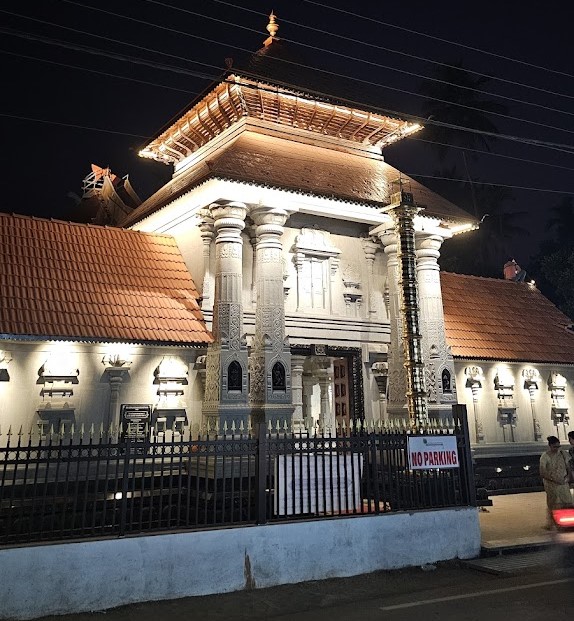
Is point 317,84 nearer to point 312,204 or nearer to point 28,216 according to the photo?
point 312,204

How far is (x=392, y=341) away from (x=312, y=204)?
13.9ft

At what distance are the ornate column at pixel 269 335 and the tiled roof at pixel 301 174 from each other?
0.91 m

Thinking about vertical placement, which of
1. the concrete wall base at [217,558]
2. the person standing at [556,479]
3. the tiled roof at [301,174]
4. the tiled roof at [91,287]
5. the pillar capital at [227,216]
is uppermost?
the tiled roof at [301,174]

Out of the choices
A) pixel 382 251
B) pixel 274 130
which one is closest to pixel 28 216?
pixel 274 130

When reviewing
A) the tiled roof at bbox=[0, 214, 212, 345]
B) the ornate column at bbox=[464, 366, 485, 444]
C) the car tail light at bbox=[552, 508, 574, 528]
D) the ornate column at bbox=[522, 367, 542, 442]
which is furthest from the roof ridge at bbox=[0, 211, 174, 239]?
the ornate column at bbox=[522, 367, 542, 442]

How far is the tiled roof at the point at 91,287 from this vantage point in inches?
444

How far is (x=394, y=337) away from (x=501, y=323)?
598 cm

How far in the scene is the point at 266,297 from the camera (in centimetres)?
1279

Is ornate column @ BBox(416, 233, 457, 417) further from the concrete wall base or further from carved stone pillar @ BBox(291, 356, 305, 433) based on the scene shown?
the concrete wall base

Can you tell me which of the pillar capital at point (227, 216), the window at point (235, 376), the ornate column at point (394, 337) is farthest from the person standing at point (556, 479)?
the pillar capital at point (227, 216)

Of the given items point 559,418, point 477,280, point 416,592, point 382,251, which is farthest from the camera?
point 477,280

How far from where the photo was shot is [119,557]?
6508mm

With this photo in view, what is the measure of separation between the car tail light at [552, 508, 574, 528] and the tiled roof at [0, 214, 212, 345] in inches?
297

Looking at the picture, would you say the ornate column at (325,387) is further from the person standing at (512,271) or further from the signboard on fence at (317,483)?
the person standing at (512,271)
